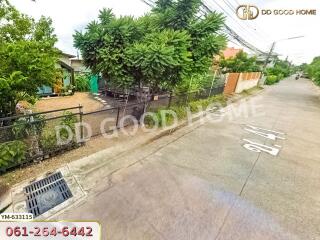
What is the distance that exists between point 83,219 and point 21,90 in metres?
3.44

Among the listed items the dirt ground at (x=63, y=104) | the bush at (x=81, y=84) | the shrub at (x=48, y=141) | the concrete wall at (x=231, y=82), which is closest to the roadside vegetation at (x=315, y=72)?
the concrete wall at (x=231, y=82)

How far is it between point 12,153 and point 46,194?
1159 millimetres

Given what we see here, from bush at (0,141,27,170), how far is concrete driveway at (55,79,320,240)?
144 cm

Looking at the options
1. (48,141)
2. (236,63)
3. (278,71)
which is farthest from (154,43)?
(278,71)

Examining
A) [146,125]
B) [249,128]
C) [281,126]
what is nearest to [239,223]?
[146,125]

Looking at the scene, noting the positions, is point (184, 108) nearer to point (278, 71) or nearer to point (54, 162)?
point (54, 162)

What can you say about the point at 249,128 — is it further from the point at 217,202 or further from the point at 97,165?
the point at 97,165

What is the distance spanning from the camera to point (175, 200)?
3.67 metres

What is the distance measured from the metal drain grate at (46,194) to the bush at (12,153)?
0.70 meters

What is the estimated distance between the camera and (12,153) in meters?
3.96

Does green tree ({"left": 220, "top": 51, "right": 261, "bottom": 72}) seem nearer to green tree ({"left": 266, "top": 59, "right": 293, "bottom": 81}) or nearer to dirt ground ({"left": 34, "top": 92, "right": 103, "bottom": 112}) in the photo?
dirt ground ({"left": 34, "top": 92, "right": 103, "bottom": 112})

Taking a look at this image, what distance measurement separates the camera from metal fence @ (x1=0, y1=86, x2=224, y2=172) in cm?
398

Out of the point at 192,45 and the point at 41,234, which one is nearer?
the point at 41,234

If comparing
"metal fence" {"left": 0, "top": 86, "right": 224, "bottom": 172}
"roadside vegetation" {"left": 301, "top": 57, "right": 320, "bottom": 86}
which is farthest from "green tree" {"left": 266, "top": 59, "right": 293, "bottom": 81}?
"metal fence" {"left": 0, "top": 86, "right": 224, "bottom": 172}
